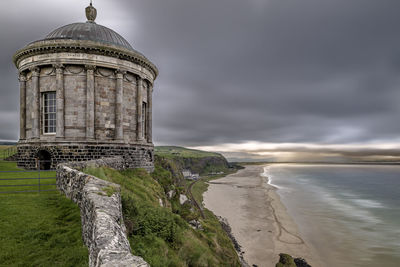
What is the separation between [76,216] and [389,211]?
147 feet

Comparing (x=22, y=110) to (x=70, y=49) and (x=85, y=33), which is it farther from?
(x=85, y=33)

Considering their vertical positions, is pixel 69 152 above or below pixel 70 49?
below

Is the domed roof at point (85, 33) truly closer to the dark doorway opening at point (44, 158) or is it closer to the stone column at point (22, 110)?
the stone column at point (22, 110)

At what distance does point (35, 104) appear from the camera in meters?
17.3

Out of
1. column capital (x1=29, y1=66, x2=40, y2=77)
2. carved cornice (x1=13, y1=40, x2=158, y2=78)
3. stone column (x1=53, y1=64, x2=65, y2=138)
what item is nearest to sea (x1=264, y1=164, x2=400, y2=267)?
stone column (x1=53, y1=64, x2=65, y2=138)

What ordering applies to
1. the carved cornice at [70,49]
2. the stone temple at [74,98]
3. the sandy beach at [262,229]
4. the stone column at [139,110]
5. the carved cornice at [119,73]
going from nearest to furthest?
the carved cornice at [70,49] < the stone temple at [74,98] < the sandy beach at [262,229] < the carved cornice at [119,73] < the stone column at [139,110]

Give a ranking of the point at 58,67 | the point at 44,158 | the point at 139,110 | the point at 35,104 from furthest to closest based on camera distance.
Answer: the point at 139,110 < the point at 44,158 < the point at 35,104 < the point at 58,67

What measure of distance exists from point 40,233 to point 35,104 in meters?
15.2

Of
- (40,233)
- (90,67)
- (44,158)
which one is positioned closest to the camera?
(40,233)

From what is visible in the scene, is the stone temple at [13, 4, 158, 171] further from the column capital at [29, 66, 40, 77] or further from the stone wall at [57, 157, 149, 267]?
the stone wall at [57, 157, 149, 267]

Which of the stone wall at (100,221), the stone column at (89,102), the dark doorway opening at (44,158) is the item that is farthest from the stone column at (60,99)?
the stone wall at (100,221)

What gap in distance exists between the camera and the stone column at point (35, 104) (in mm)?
17125

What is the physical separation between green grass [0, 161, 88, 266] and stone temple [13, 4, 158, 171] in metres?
8.72

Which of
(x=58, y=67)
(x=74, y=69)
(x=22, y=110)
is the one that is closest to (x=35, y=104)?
(x=22, y=110)
